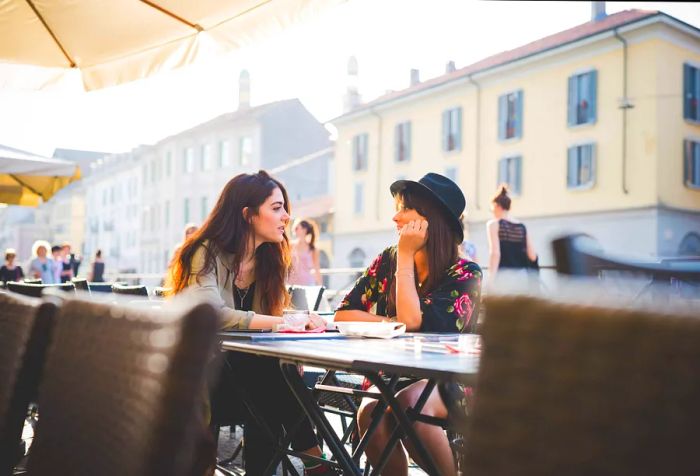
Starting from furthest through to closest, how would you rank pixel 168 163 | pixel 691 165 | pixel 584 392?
1. pixel 168 163
2. pixel 691 165
3. pixel 584 392

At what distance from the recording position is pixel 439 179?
11.2 ft

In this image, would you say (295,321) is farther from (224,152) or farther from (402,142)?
(224,152)

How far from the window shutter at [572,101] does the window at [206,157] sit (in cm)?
2392

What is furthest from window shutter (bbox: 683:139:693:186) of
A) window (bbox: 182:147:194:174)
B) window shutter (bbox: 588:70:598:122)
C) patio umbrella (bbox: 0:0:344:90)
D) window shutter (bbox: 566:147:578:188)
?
window (bbox: 182:147:194:174)

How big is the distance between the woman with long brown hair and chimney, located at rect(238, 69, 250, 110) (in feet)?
147

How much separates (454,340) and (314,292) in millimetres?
2285

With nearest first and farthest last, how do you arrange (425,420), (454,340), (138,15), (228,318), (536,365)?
(536,365)
(425,420)
(454,340)
(228,318)
(138,15)

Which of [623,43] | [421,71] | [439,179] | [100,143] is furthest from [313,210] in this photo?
[439,179]

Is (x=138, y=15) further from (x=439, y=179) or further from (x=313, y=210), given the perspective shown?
(x=313, y=210)

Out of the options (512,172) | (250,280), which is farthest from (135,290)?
(512,172)

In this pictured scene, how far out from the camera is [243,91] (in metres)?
47.8

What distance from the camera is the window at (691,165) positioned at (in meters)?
Result: 25.7

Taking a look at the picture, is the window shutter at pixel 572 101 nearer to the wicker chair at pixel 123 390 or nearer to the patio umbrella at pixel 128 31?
the patio umbrella at pixel 128 31

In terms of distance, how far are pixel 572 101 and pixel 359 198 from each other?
40.2 ft
